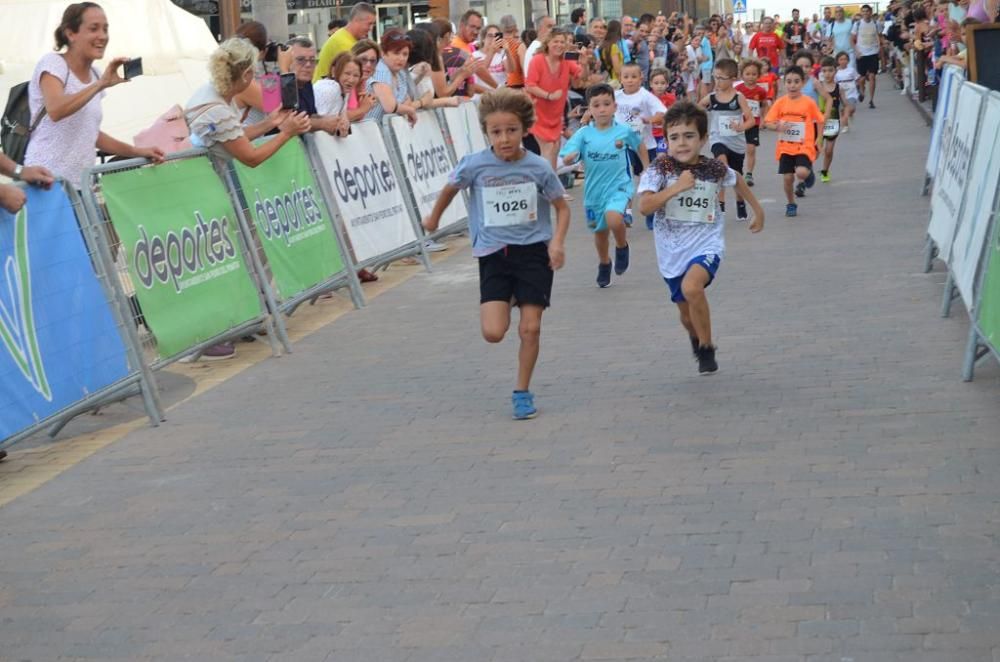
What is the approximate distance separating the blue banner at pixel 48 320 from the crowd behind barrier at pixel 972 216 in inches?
173

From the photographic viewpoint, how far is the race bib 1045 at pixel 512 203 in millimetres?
7953

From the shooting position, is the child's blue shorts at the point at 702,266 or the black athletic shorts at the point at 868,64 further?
the black athletic shorts at the point at 868,64

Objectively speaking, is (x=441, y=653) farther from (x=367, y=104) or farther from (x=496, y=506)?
(x=367, y=104)

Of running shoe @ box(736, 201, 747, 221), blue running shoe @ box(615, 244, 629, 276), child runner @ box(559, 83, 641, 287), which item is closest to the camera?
child runner @ box(559, 83, 641, 287)

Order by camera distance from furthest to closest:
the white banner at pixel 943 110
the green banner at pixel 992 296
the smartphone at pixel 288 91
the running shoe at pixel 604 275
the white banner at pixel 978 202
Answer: the white banner at pixel 943 110 < the running shoe at pixel 604 275 < the smartphone at pixel 288 91 < the white banner at pixel 978 202 < the green banner at pixel 992 296

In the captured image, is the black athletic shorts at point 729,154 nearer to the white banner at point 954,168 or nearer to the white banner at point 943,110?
the white banner at point 943,110

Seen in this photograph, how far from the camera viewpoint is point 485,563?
5512 mm

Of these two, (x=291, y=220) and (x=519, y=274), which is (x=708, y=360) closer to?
(x=519, y=274)

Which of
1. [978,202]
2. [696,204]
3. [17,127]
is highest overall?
[17,127]

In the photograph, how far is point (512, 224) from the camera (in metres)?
8.00

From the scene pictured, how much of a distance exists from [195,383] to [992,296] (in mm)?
4551

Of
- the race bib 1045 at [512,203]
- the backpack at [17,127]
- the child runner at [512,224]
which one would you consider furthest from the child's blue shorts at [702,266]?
the backpack at [17,127]

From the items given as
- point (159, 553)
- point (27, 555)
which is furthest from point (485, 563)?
point (27, 555)

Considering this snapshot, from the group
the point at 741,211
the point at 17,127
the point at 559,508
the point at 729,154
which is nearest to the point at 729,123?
the point at 729,154
